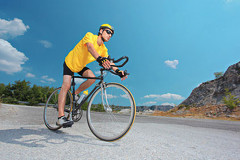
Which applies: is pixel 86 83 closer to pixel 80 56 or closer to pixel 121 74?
pixel 80 56

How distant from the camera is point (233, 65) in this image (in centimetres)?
2088

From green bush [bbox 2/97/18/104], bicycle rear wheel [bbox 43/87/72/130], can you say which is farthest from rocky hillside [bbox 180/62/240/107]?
green bush [bbox 2/97/18/104]

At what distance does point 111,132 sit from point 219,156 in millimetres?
1665

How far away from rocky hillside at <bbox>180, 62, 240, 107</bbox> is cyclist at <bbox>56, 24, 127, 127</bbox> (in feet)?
63.7

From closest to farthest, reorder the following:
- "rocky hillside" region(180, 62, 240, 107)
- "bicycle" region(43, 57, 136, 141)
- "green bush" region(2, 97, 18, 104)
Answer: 1. "bicycle" region(43, 57, 136, 141)
2. "green bush" region(2, 97, 18, 104)
3. "rocky hillside" region(180, 62, 240, 107)

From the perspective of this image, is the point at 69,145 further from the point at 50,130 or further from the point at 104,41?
the point at 104,41

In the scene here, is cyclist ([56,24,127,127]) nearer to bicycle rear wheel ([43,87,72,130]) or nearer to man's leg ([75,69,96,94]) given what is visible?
man's leg ([75,69,96,94])

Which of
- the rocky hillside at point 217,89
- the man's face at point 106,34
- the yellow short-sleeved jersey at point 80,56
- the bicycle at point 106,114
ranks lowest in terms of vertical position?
the bicycle at point 106,114

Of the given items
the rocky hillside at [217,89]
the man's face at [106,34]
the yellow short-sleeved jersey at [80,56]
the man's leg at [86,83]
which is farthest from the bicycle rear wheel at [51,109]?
the rocky hillside at [217,89]

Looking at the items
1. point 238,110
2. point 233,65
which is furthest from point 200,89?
point 238,110

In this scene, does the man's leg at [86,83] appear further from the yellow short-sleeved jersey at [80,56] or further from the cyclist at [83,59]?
the yellow short-sleeved jersey at [80,56]

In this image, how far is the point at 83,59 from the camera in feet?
10.5

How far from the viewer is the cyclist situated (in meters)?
3.00

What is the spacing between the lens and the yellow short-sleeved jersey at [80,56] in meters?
3.10
